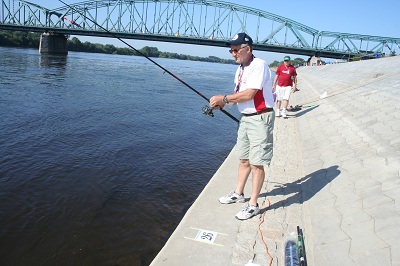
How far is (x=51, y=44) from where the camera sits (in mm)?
72875

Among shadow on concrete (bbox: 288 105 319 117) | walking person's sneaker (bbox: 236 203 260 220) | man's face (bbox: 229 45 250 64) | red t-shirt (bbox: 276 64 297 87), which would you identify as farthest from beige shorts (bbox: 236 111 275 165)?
shadow on concrete (bbox: 288 105 319 117)

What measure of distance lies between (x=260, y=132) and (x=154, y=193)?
108 inches

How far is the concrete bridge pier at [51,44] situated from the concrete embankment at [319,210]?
77758 mm

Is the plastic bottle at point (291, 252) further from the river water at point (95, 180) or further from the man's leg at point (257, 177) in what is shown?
the river water at point (95, 180)

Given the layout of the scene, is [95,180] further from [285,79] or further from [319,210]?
[285,79]

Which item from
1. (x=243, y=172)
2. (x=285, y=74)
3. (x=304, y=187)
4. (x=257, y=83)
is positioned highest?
(x=285, y=74)

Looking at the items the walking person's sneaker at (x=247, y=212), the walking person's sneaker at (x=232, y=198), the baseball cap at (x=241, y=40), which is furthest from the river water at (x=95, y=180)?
the baseball cap at (x=241, y=40)

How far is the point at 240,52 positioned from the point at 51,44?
80.4 m

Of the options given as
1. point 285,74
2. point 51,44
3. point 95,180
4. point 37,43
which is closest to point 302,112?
point 285,74

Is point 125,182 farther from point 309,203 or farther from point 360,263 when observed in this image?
point 360,263

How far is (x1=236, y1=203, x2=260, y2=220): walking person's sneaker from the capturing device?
4.05 metres

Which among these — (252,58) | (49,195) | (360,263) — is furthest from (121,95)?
(360,263)

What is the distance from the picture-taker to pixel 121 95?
758 inches

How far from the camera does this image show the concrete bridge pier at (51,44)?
71750 mm
